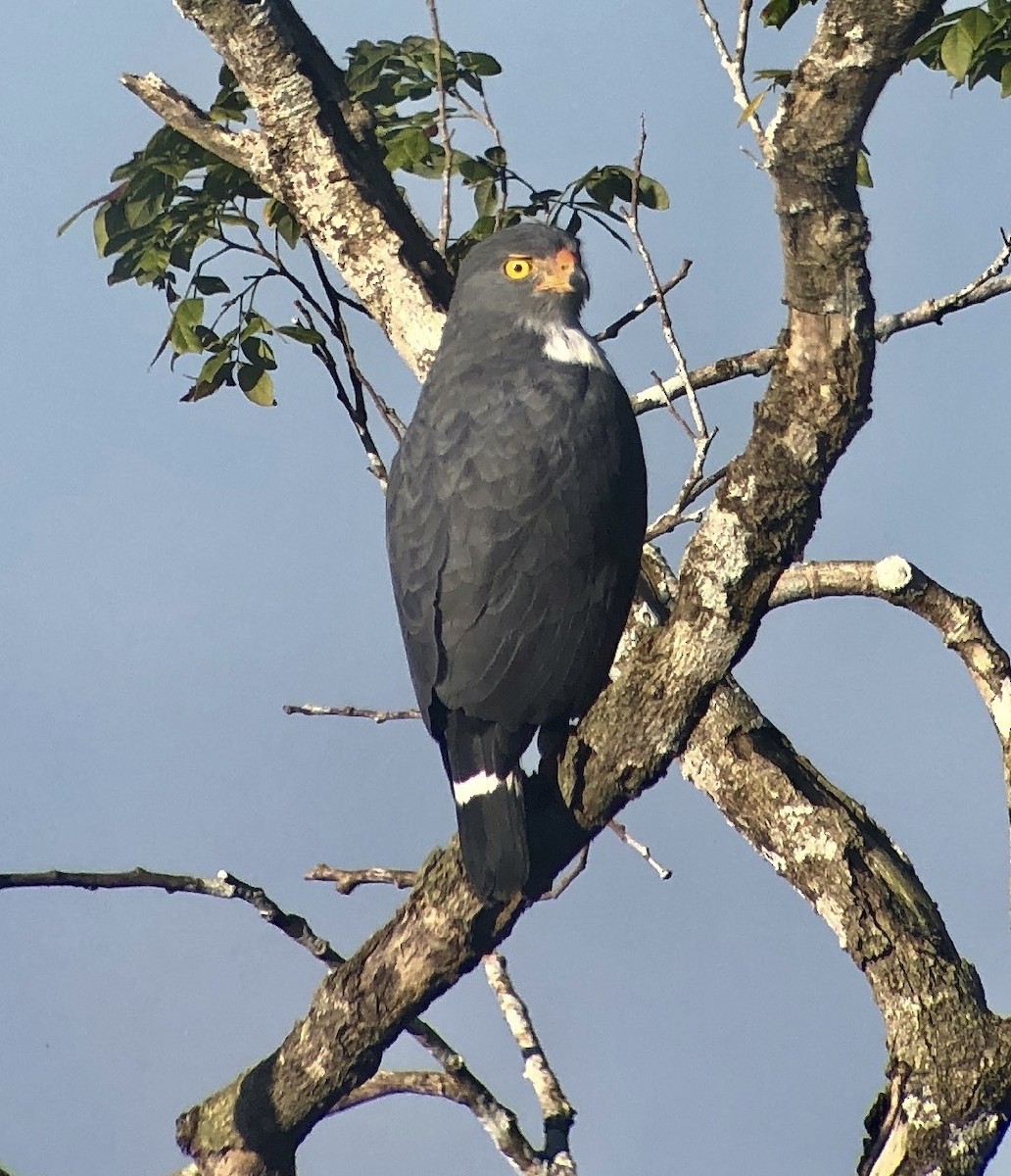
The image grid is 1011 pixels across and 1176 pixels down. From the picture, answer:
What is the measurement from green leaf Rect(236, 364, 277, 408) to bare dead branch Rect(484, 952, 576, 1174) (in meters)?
2.04

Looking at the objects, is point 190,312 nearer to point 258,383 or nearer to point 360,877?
point 258,383

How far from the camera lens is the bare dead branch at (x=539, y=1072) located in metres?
4.00

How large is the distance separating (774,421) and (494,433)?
0.96 m

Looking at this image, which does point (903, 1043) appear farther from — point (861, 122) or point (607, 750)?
point (861, 122)

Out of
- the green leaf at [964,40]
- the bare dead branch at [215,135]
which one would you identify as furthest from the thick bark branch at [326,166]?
the green leaf at [964,40]

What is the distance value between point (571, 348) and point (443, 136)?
999 millimetres

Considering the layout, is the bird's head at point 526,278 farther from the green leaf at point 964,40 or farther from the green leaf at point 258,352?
the green leaf at point 964,40

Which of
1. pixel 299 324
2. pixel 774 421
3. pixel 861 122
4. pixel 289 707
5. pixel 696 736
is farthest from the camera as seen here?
pixel 299 324

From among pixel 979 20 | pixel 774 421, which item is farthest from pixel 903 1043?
pixel 979 20

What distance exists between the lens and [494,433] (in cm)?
373

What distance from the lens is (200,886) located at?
3.56 m

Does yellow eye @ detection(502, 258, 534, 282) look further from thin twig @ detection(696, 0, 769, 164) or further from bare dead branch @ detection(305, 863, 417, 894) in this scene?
bare dead branch @ detection(305, 863, 417, 894)

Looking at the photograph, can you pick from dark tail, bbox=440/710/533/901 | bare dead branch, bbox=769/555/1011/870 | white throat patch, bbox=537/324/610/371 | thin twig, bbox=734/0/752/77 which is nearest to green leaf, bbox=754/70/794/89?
thin twig, bbox=734/0/752/77

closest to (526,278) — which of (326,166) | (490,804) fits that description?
(326,166)
